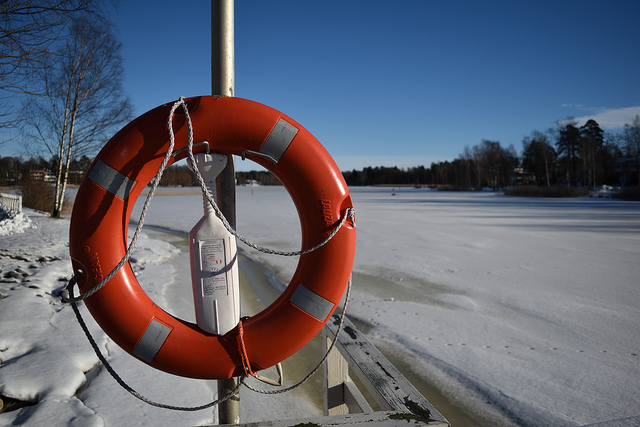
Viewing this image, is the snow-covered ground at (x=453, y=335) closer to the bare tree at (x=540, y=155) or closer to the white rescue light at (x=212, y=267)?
the white rescue light at (x=212, y=267)

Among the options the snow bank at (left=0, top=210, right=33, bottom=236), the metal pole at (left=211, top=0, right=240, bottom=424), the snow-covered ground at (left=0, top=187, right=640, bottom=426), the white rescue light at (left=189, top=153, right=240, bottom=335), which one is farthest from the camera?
the snow bank at (left=0, top=210, right=33, bottom=236)

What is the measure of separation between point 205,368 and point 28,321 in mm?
2321

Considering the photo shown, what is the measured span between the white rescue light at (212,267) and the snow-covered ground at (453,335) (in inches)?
40.0

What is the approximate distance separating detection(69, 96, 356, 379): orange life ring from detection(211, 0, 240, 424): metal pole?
147 mm

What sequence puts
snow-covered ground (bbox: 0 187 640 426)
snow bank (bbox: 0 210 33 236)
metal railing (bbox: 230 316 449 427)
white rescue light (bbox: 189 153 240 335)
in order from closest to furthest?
metal railing (bbox: 230 316 449 427) → white rescue light (bbox: 189 153 240 335) → snow-covered ground (bbox: 0 187 640 426) → snow bank (bbox: 0 210 33 236)

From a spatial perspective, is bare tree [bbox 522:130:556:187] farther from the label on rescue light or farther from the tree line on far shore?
the label on rescue light

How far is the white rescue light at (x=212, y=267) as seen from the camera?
3.70ft

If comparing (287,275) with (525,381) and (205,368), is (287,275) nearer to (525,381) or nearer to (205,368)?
(525,381)

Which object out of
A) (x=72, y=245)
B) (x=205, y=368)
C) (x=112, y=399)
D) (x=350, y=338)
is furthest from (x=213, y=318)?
(x=112, y=399)

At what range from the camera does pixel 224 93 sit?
128 cm

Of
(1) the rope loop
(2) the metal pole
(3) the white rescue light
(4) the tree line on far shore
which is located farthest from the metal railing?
(4) the tree line on far shore

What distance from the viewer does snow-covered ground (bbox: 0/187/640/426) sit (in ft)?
6.22

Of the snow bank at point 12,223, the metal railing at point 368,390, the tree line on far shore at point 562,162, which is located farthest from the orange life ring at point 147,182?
the tree line on far shore at point 562,162

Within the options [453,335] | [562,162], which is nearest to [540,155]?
[562,162]
